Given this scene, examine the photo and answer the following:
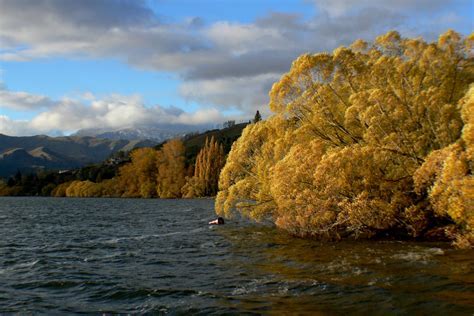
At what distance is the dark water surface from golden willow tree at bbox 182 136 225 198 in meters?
Result: 128

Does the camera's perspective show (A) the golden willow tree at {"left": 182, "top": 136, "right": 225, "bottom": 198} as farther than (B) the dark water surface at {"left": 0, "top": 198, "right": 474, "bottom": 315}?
Yes

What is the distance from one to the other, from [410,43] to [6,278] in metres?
37.6

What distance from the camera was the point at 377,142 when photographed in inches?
1532

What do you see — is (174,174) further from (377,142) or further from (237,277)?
(237,277)

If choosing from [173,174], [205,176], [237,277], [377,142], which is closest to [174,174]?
[173,174]

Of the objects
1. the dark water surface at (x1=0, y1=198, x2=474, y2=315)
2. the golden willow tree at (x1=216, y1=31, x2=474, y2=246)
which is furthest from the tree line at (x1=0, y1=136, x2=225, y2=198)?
the dark water surface at (x1=0, y1=198, x2=474, y2=315)

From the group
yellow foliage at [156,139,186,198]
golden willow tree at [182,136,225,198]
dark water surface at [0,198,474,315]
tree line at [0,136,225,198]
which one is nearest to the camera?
dark water surface at [0,198,474,315]

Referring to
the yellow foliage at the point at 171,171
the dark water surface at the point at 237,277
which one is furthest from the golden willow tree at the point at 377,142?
the yellow foliage at the point at 171,171

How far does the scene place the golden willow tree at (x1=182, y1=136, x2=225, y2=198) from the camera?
171125mm

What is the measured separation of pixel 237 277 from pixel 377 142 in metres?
19.3

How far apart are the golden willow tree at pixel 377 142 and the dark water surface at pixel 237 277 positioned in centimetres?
302

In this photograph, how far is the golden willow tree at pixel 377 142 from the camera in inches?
1389

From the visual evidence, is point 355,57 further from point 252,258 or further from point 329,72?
point 252,258

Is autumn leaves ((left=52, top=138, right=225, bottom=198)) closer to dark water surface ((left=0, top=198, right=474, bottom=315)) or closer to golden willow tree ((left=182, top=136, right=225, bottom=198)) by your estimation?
golden willow tree ((left=182, top=136, right=225, bottom=198))
